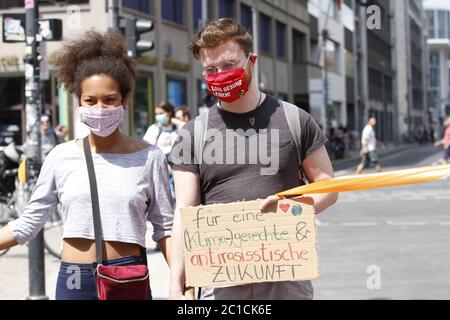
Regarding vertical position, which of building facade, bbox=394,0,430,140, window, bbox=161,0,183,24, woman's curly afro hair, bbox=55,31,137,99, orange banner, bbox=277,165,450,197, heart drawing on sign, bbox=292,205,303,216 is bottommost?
heart drawing on sign, bbox=292,205,303,216

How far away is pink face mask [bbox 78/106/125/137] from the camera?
355 centimetres

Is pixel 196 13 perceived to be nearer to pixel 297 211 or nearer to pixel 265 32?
pixel 265 32

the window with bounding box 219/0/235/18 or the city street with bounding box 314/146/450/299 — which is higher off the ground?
the window with bounding box 219/0/235/18

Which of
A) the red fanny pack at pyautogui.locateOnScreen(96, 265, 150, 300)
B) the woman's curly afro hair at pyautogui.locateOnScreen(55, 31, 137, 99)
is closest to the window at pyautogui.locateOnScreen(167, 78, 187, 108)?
the woman's curly afro hair at pyautogui.locateOnScreen(55, 31, 137, 99)

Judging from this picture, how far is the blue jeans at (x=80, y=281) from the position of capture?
3521 mm

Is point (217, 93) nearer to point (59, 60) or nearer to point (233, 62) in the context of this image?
point (233, 62)

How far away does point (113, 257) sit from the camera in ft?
11.6

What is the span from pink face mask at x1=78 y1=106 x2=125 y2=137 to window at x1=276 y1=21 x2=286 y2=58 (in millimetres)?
39421

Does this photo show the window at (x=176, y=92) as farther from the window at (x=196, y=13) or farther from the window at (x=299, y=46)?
the window at (x=299, y=46)

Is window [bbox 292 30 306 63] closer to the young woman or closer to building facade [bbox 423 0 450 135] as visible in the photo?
building facade [bbox 423 0 450 135]

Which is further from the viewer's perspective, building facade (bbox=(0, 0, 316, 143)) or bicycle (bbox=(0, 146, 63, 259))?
building facade (bbox=(0, 0, 316, 143))

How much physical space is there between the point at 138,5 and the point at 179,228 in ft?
83.0

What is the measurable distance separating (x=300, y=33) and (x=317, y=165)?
4401 centimetres
